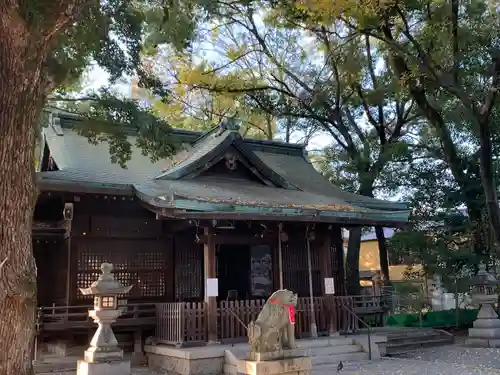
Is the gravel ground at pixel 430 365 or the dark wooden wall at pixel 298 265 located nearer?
the gravel ground at pixel 430 365

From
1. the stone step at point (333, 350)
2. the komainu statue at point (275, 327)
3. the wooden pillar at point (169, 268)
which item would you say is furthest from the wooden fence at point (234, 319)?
the komainu statue at point (275, 327)

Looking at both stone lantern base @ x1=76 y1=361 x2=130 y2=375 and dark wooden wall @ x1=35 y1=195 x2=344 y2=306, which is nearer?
stone lantern base @ x1=76 y1=361 x2=130 y2=375

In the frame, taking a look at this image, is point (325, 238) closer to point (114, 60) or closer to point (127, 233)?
point (127, 233)

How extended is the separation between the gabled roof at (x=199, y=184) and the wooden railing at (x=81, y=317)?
2.76 meters

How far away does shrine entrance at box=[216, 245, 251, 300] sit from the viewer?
15.0 m

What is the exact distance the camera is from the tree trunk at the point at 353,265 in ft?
64.7

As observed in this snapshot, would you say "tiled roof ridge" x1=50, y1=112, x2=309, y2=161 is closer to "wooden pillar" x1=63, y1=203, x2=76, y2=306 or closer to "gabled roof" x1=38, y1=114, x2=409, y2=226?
"gabled roof" x1=38, y1=114, x2=409, y2=226

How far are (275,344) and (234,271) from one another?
7.06 meters

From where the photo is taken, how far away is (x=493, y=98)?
46.5ft

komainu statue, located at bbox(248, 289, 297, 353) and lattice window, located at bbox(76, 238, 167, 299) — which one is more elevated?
lattice window, located at bbox(76, 238, 167, 299)

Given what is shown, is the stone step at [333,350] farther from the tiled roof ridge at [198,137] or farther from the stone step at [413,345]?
the tiled roof ridge at [198,137]

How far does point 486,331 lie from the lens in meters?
15.1

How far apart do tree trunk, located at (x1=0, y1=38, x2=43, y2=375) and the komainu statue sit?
12.1 feet

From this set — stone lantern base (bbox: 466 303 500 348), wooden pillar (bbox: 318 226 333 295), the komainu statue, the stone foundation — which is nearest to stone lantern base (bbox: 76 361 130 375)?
the stone foundation
